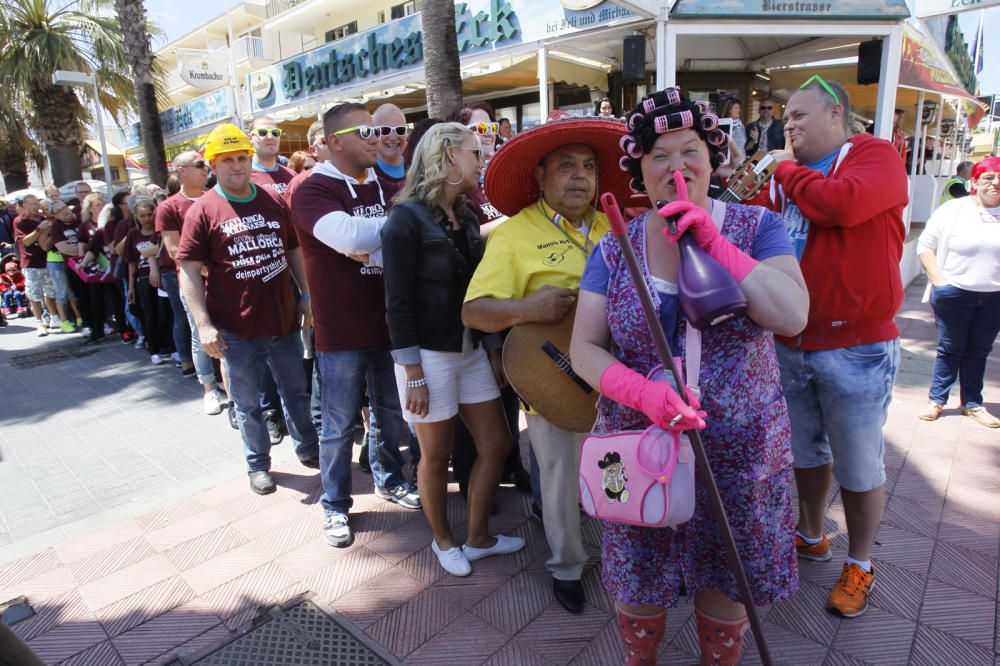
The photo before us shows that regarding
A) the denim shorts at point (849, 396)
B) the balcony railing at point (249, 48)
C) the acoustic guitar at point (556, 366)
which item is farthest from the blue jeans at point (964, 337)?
the balcony railing at point (249, 48)

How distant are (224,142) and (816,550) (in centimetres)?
382

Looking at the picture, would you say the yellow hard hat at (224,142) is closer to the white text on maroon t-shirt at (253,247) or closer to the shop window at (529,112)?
the white text on maroon t-shirt at (253,247)

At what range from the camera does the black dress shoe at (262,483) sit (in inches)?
151

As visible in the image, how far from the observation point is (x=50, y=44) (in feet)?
51.3

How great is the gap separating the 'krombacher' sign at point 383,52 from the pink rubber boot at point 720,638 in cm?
759

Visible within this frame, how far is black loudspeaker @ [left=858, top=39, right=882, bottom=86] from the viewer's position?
7.48 m

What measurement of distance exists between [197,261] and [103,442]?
89.0 inches

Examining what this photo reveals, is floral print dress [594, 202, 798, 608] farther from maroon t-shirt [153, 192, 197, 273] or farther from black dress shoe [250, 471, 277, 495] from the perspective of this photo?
maroon t-shirt [153, 192, 197, 273]

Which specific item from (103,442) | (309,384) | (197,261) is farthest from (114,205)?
(197,261)

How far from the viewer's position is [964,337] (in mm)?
4457

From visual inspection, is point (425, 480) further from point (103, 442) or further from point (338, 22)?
point (338, 22)

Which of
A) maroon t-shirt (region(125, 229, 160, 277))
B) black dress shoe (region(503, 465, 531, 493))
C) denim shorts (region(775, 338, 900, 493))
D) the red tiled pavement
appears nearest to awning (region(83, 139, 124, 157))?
maroon t-shirt (region(125, 229, 160, 277))

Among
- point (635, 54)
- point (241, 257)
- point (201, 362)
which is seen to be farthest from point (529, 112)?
point (241, 257)

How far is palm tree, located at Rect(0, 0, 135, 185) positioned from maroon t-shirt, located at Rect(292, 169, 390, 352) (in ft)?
55.0
